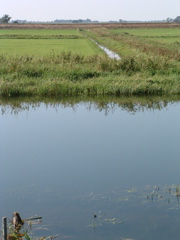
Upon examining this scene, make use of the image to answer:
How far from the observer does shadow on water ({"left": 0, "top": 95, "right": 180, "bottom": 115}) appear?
39.4 feet

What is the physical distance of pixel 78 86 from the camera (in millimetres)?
13789

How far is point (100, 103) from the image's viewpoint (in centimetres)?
1269

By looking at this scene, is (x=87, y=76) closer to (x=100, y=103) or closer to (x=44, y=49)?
(x=100, y=103)

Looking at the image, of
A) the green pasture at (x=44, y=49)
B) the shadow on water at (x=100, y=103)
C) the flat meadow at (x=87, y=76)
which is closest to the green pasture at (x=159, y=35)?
the green pasture at (x=44, y=49)

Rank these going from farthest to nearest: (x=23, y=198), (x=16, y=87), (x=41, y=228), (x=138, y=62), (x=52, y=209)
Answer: (x=138, y=62)
(x=16, y=87)
(x=23, y=198)
(x=52, y=209)
(x=41, y=228)

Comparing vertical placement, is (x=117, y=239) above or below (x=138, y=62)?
below

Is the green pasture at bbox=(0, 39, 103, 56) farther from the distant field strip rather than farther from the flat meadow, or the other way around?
the flat meadow

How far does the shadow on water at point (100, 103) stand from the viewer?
12023 mm

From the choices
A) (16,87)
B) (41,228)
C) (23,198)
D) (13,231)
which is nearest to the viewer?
(13,231)

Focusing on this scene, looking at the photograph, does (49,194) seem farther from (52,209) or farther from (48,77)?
(48,77)

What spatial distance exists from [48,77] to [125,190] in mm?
9034

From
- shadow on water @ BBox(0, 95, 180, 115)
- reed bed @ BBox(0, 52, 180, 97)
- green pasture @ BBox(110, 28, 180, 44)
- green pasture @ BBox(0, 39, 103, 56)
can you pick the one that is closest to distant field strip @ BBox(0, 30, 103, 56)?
green pasture @ BBox(0, 39, 103, 56)

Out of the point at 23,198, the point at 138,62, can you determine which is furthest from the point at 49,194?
the point at 138,62

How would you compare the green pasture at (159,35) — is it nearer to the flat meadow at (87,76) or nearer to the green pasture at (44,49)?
the green pasture at (44,49)
